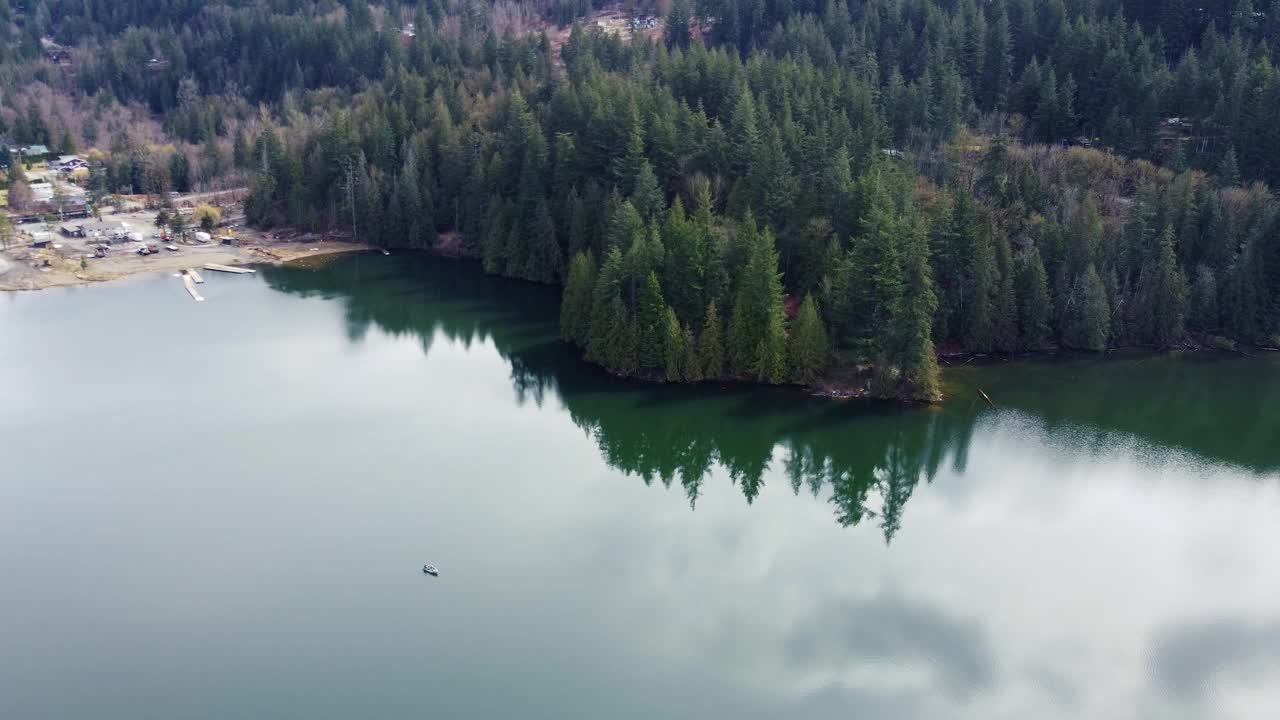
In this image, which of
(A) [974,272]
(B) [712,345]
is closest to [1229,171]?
(A) [974,272]

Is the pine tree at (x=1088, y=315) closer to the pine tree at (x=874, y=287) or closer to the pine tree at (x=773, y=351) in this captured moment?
the pine tree at (x=874, y=287)

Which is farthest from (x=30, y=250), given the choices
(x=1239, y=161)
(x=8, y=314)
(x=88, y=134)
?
(x=1239, y=161)

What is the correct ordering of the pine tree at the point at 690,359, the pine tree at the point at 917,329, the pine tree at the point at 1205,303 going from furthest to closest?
the pine tree at the point at 1205,303
the pine tree at the point at 690,359
the pine tree at the point at 917,329

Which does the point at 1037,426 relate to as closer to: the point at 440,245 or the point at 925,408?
the point at 925,408

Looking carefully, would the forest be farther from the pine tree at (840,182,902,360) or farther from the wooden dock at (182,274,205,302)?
the wooden dock at (182,274,205,302)

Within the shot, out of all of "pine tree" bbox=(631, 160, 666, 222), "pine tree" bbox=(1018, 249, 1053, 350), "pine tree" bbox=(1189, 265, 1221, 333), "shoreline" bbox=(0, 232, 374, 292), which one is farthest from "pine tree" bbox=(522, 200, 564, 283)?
"pine tree" bbox=(1189, 265, 1221, 333)

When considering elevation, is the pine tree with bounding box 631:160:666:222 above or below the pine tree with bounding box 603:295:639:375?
above

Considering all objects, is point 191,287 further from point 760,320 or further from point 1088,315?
point 1088,315

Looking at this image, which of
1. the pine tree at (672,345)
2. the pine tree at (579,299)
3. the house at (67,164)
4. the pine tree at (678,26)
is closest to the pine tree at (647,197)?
the pine tree at (579,299)
